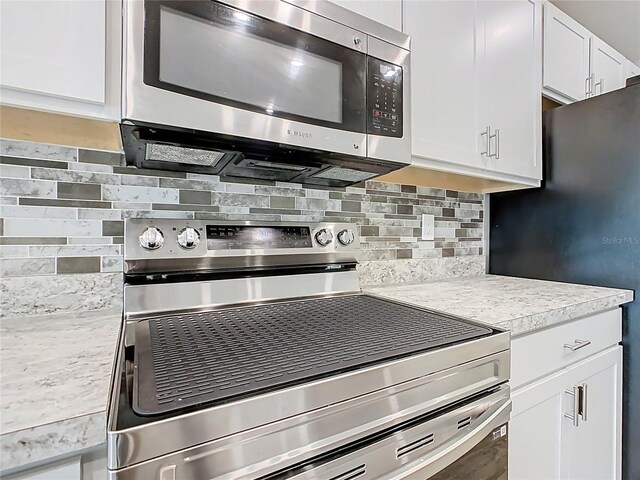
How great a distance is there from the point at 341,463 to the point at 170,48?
34.0 inches

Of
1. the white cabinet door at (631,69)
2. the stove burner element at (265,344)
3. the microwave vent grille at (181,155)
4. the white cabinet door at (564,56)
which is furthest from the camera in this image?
the white cabinet door at (631,69)

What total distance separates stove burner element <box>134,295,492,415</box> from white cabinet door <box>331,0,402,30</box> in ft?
2.92

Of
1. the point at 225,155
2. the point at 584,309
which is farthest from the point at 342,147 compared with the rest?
the point at 584,309

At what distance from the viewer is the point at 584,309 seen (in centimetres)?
113

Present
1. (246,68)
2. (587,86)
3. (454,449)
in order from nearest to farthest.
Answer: (454,449)
(246,68)
(587,86)

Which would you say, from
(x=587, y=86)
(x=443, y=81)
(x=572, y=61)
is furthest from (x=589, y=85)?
(x=443, y=81)

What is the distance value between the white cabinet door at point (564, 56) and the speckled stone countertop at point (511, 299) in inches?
38.8

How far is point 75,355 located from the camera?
60cm

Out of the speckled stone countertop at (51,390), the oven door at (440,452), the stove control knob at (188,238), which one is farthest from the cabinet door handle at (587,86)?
the speckled stone countertop at (51,390)

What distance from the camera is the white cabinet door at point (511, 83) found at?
4.57 feet

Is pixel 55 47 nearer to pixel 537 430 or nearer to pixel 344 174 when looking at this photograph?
pixel 344 174

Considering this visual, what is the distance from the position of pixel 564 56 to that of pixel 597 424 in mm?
1685

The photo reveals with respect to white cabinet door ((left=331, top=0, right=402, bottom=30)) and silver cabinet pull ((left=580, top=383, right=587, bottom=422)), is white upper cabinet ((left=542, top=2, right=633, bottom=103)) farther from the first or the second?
silver cabinet pull ((left=580, top=383, right=587, bottom=422))

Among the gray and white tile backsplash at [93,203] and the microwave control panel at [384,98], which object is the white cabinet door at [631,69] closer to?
the microwave control panel at [384,98]
